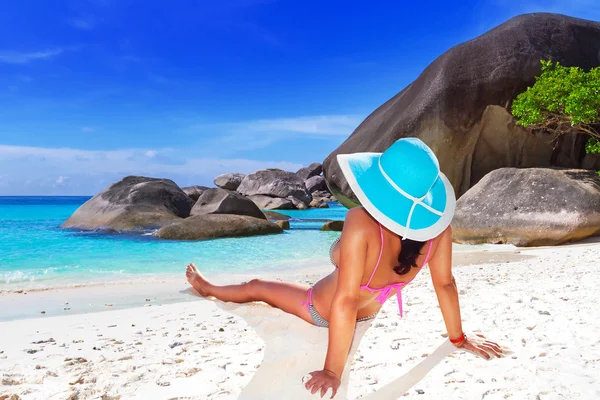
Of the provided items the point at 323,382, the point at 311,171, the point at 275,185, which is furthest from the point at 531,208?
the point at 311,171

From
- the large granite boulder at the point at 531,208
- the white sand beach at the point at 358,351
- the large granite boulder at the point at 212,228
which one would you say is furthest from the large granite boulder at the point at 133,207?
the white sand beach at the point at 358,351

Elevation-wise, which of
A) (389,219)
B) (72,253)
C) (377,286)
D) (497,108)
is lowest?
(72,253)

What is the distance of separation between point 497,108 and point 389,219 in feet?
38.4

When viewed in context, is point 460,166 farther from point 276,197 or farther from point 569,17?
point 276,197

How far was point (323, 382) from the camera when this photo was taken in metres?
1.89

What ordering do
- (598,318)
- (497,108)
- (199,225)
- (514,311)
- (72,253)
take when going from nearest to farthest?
(598,318) < (514,311) < (72,253) < (199,225) < (497,108)

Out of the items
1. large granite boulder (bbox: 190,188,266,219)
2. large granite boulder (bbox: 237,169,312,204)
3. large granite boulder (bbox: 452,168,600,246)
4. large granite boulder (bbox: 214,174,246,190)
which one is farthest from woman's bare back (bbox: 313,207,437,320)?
large granite boulder (bbox: 214,174,246,190)

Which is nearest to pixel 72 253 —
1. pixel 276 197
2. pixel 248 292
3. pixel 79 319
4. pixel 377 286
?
pixel 79 319

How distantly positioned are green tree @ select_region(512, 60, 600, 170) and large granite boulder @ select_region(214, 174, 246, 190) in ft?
84.6

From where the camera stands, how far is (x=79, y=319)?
3725mm

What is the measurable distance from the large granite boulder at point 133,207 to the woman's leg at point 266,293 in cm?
862

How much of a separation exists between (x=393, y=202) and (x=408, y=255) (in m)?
0.32

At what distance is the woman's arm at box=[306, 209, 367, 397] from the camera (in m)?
1.93

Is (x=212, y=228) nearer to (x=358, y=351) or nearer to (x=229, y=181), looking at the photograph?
(x=358, y=351)
